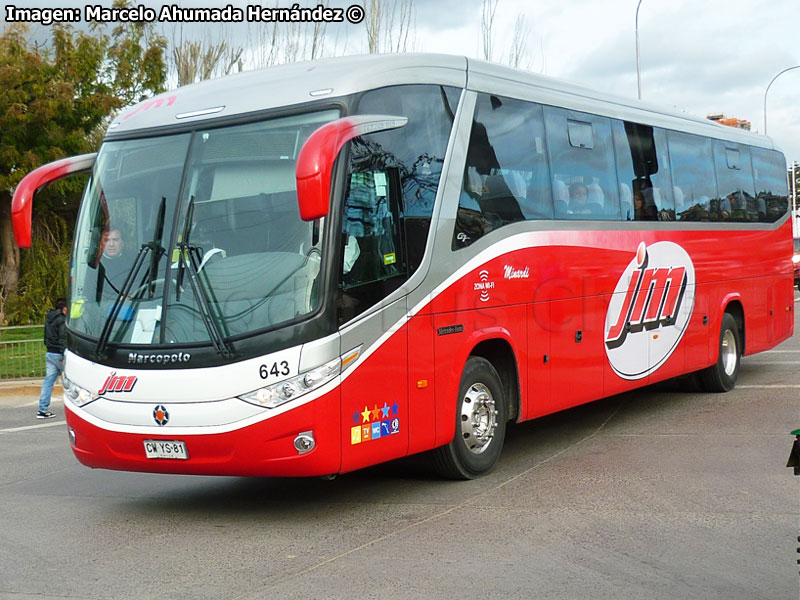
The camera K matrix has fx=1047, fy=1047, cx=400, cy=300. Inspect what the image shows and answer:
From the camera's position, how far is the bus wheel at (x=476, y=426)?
857 centimetres

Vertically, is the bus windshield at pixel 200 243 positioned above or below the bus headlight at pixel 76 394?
above

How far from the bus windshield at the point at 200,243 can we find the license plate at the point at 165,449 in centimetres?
70

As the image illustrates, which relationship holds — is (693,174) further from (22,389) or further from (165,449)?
(22,389)

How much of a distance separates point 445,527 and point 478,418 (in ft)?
6.02

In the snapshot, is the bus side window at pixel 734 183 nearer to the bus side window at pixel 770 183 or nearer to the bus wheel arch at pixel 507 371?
the bus side window at pixel 770 183

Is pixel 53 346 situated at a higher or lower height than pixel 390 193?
lower

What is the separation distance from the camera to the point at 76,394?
7.92 metres

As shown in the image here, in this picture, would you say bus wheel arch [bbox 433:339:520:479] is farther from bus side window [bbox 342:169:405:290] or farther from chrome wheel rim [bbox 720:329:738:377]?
chrome wheel rim [bbox 720:329:738:377]

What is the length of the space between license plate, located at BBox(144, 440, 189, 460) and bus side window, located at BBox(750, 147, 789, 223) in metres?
10.7

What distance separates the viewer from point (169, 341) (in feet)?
24.1

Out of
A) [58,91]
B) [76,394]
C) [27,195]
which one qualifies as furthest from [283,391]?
[58,91]

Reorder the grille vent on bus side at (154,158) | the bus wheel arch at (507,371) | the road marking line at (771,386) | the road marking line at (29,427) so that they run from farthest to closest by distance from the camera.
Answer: the road marking line at (771,386) → the road marking line at (29,427) → the bus wheel arch at (507,371) → the grille vent on bus side at (154,158)

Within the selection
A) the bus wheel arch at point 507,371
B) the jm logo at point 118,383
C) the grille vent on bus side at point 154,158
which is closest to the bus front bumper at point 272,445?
the jm logo at point 118,383

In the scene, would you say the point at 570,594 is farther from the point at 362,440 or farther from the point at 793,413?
the point at 793,413
